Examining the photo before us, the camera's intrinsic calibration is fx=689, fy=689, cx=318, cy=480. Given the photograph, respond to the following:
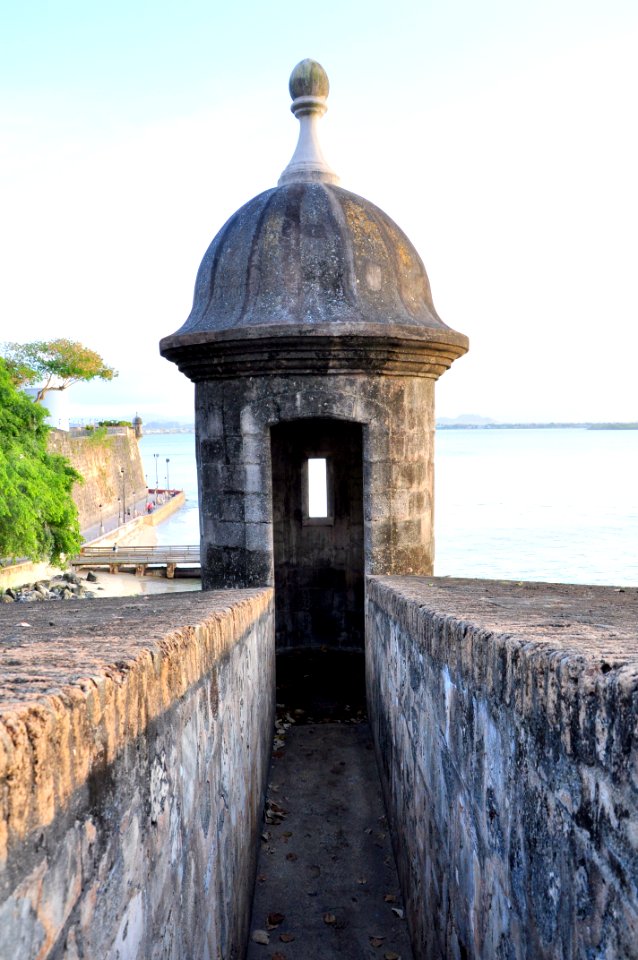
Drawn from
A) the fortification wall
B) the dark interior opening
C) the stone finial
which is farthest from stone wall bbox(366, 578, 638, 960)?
the fortification wall

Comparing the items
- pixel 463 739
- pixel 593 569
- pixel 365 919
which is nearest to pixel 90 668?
pixel 463 739

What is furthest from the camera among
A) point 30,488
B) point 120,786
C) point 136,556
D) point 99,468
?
point 99,468

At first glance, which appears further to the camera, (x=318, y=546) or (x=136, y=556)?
(x=136, y=556)

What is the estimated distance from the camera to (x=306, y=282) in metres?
5.78

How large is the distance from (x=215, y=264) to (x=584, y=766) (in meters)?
5.76

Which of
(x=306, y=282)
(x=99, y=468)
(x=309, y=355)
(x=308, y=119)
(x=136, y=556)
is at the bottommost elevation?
(x=136, y=556)

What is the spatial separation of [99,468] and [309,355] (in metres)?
33.5

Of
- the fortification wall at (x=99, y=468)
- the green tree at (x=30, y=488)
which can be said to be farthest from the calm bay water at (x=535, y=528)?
the green tree at (x=30, y=488)

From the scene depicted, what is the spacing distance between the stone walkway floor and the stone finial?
5.15 meters

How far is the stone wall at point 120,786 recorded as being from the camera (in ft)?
3.45

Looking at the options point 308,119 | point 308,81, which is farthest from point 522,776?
point 308,81

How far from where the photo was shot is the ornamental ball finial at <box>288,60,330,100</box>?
21.6ft

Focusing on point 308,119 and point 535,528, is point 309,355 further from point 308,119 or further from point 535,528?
point 535,528

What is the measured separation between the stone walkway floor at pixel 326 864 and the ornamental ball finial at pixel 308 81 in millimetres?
6030
